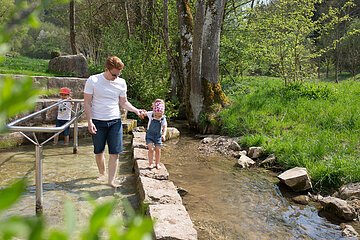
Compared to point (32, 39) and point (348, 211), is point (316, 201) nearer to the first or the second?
point (348, 211)

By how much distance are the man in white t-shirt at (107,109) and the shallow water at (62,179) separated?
32cm

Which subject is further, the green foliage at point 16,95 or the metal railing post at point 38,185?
the metal railing post at point 38,185

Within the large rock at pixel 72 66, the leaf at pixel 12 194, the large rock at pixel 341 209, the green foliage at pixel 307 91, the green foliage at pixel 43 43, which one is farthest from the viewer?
the green foliage at pixel 43 43

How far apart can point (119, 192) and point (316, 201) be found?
2.69m

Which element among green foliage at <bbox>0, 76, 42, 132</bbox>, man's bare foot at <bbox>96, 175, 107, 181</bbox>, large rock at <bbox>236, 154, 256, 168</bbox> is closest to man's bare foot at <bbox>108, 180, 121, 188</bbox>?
man's bare foot at <bbox>96, 175, 107, 181</bbox>

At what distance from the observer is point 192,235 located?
11.2 ft

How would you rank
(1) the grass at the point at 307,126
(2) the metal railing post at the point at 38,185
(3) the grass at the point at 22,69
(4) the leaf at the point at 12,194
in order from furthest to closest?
1. (3) the grass at the point at 22,69
2. (1) the grass at the point at 307,126
3. (2) the metal railing post at the point at 38,185
4. (4) the leaf at the point at 12,194

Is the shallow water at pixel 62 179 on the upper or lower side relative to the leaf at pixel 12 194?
Result: lower

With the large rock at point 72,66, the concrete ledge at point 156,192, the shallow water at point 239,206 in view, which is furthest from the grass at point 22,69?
the shallow water at point 239,206

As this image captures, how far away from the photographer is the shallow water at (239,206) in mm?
4105

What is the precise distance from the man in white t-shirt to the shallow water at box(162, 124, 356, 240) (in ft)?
3.68

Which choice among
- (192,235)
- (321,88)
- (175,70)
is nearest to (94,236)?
(192,235)

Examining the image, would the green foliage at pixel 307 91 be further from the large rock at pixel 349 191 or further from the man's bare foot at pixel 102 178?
the man's bare foot at pixel 102 178

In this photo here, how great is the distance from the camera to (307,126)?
26.9 feet
